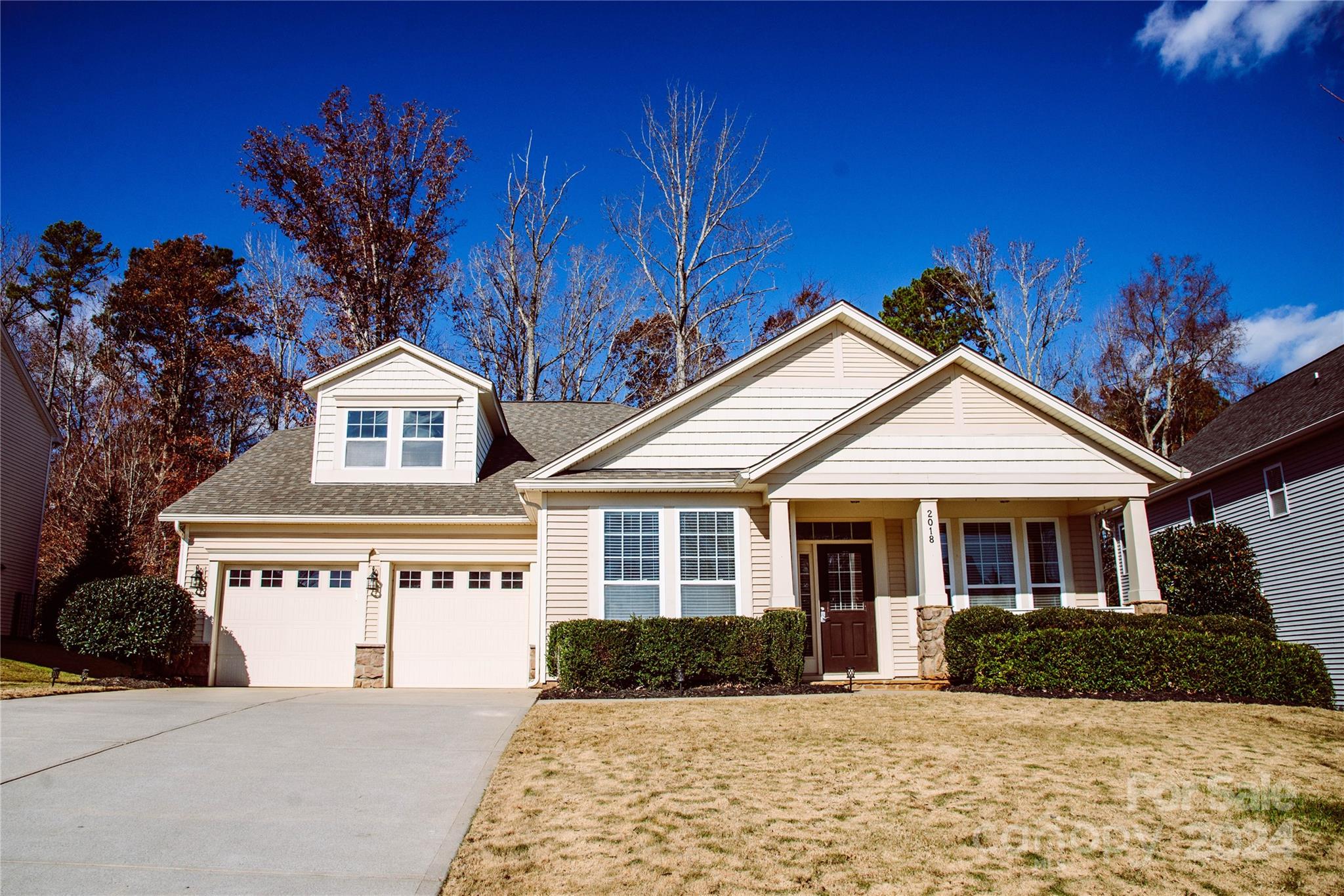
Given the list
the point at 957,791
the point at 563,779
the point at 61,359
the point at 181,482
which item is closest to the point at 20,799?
the point at 563,779

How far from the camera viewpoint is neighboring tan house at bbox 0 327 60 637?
20984 mm

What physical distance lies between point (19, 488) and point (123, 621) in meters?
9.73

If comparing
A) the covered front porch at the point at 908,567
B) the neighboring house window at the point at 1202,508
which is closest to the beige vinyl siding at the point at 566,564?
the covered front porch at the point at 908,567

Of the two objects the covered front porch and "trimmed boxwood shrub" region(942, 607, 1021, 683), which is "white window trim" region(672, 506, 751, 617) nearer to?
the covered front porch

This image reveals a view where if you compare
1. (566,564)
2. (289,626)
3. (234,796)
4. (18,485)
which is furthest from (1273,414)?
(18,485)

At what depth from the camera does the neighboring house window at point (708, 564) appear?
1445 centimetres

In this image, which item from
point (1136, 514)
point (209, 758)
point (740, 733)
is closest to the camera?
point (209, 758)

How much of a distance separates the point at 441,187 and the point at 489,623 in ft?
59.9

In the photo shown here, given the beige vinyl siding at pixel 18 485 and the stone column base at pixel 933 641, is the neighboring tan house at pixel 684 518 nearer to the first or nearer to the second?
the stone column base at pixel 933 641

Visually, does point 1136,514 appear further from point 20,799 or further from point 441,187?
point 441,187

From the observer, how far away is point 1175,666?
39.2ft

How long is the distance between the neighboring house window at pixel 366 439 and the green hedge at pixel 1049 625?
36.4ft

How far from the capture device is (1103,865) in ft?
19.6

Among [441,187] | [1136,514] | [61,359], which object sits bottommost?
A: [1136,514]
